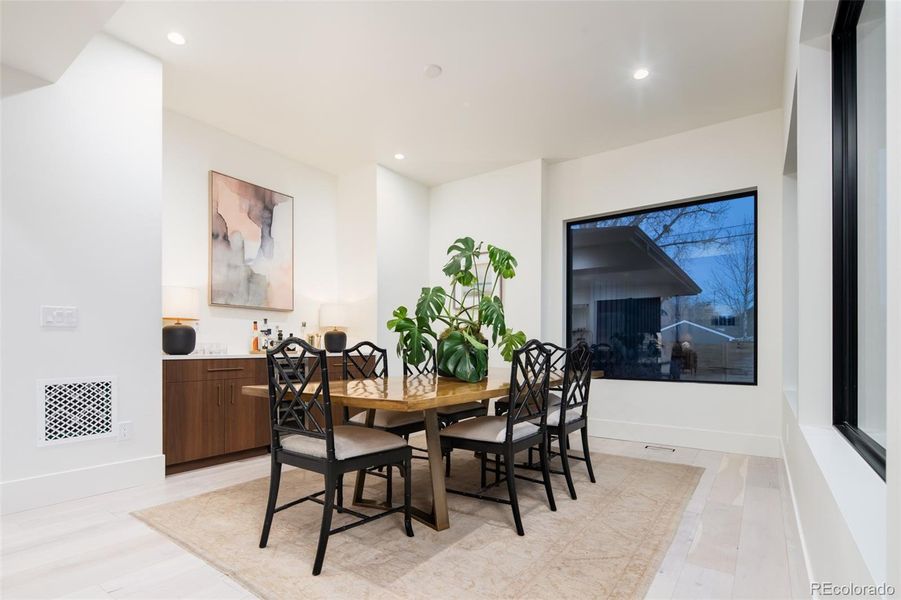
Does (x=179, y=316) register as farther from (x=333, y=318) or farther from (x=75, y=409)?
(x=333, y=318)

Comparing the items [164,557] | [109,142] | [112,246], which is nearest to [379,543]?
[164,557]

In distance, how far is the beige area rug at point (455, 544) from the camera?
1889mm

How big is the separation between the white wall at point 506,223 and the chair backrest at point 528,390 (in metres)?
2.41

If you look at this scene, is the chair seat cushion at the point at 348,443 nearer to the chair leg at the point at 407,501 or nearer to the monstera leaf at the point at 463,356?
the chair leg at the point at 407,501

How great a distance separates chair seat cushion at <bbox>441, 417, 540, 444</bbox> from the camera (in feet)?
8.24

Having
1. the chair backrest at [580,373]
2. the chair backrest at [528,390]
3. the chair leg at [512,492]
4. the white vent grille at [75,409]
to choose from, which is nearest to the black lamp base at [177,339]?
the white vent grille at [75,409]

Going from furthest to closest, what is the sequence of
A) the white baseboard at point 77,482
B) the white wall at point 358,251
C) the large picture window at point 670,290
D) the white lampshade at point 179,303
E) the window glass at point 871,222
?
the white wall at point 358,251 → the large picture window at point 670,290 → the white lampshade at point 179,303 → the white baseboard at point 77,482 → the window glass at point 871,222

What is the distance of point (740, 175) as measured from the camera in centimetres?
432

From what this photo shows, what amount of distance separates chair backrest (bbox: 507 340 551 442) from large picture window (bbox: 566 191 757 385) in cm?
175

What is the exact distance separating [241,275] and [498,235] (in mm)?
2727

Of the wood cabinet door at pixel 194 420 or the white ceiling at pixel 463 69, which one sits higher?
the white ceiling at pixel 463 69

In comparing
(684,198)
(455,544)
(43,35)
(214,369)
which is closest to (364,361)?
(214,369)

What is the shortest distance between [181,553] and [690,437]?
4036 mm

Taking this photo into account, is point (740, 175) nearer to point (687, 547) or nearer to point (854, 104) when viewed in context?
point (854, 104)
